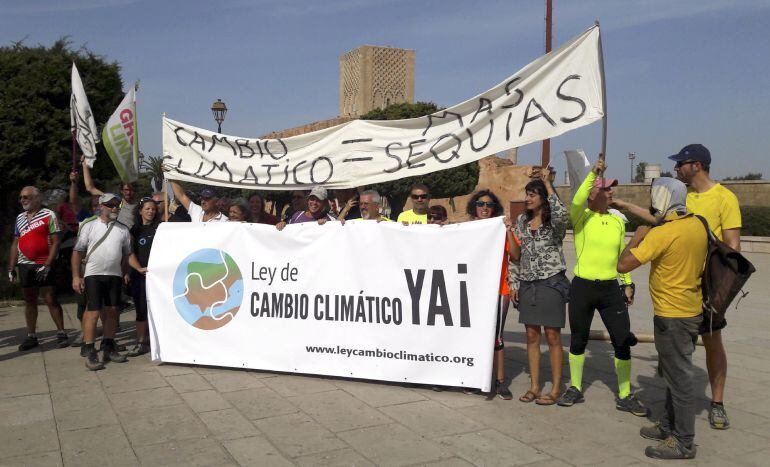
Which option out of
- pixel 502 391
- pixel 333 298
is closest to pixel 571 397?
pixel 502 391

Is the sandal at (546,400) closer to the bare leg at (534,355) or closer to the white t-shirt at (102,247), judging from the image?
the bare leg at (534,355)

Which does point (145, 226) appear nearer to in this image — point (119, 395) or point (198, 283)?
point (198, 283)

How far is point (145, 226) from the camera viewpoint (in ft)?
23.4

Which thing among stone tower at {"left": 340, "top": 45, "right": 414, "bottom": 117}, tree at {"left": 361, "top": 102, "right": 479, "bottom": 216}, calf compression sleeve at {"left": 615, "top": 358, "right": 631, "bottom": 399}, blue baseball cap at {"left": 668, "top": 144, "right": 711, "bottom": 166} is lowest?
calf compression sleeve at {"left": 615, "top": 358, "right": 631, "bottom": 399}

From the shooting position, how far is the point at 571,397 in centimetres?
521

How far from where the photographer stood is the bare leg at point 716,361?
15.4ft

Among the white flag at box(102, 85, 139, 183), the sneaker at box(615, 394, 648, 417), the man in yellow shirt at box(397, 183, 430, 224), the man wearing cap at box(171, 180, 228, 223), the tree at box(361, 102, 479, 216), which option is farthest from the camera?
the tree at box(361, 102, 479, 216)

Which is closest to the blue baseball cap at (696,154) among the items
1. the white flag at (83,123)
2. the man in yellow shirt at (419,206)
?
the man in yellow shirt at (419,206)

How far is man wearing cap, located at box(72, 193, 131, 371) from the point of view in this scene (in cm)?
635

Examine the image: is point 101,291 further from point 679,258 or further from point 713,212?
point 713,212

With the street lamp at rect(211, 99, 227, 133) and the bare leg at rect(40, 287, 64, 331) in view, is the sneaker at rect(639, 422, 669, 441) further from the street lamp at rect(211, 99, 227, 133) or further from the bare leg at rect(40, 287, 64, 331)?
the street lamp at rect(211, 99, 227, 133)

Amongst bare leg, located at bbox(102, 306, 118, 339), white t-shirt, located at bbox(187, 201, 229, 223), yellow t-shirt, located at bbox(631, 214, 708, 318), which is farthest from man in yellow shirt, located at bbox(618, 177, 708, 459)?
bare leg, located at bbox(102, 306, 118, 339)

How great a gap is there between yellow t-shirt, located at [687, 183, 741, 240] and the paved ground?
146cm

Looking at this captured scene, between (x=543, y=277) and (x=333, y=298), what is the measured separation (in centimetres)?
188
